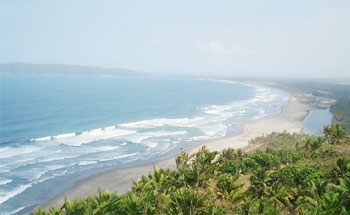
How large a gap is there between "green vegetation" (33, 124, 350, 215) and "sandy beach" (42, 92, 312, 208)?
313 centimetres

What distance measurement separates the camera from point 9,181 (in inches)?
1895

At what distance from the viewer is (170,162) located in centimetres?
5941

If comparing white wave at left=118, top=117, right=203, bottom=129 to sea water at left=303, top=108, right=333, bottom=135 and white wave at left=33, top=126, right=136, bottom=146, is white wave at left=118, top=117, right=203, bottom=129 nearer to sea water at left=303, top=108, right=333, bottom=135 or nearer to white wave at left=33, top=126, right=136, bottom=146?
white wave at left=33, top=126, right=136, bottom=146

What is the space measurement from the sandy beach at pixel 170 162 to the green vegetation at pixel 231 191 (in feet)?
10.3

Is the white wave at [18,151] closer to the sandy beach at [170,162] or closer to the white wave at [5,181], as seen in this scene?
the white wave at [5,181]

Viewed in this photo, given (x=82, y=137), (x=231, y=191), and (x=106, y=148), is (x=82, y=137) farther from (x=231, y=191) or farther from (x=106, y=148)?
(x=231, y=191)

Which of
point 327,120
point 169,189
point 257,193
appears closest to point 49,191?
point 169,189

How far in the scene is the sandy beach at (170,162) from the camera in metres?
→ 47.2

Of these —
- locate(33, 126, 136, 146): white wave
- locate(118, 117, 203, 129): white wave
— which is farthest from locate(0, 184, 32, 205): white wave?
locate(118, 117, 203, 129): white wave

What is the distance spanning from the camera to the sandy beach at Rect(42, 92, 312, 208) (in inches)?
1859

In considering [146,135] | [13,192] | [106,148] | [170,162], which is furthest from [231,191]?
[146,135]

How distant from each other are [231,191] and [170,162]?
103 feet

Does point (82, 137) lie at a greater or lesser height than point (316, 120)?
greater

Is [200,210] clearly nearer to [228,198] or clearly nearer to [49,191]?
[228,198]
